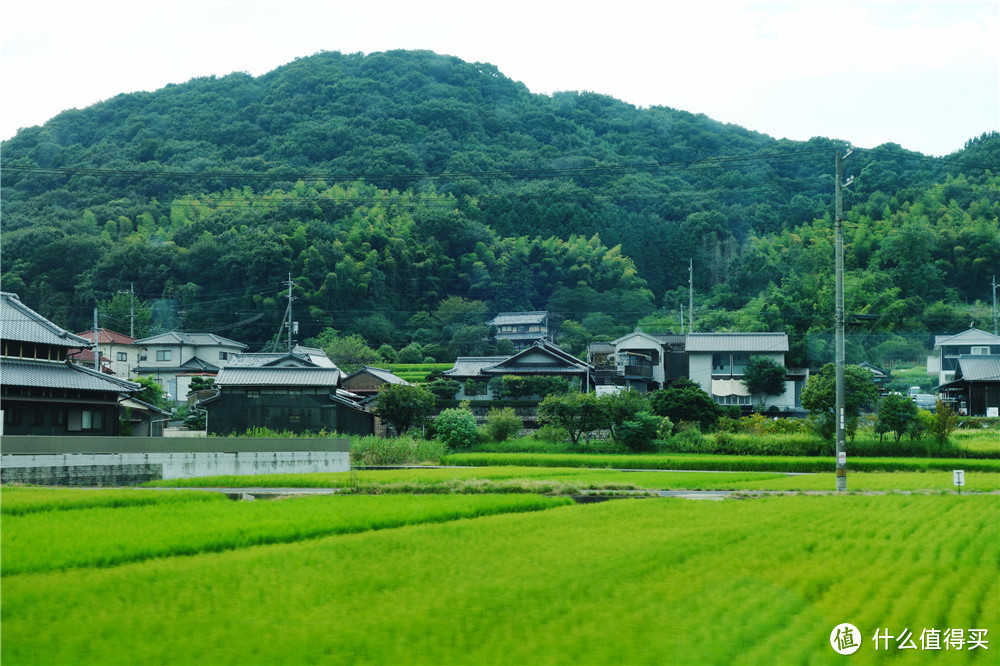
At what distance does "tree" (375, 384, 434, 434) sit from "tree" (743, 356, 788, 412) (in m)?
20.1

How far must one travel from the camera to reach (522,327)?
6750 centimetres

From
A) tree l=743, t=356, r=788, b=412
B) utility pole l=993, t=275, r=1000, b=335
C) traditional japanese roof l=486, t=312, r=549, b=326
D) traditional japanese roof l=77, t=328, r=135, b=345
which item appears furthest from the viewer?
traditional japanese roof l=486, t=312, r=549, b=326

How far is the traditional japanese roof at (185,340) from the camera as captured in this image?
59.9 meters

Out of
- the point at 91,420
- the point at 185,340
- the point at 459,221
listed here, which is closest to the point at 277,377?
the point at 91,420

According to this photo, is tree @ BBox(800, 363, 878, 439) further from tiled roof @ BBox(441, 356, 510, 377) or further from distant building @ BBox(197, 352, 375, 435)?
tiled roof @ BBox(441, 356, 510, 377)

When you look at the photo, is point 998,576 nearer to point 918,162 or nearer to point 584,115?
point 918,162

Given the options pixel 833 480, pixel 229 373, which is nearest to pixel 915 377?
pixel 833 480

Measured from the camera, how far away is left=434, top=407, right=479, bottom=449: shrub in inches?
1435

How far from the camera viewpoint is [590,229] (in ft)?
270

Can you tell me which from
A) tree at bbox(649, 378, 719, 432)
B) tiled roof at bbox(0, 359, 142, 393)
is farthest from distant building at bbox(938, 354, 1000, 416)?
tiled roof at bbox(0, 359, 142, 393)

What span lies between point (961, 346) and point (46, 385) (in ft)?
171

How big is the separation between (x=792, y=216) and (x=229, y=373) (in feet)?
190

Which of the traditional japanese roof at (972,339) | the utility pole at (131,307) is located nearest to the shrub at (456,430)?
the utility pole at (131,307)
